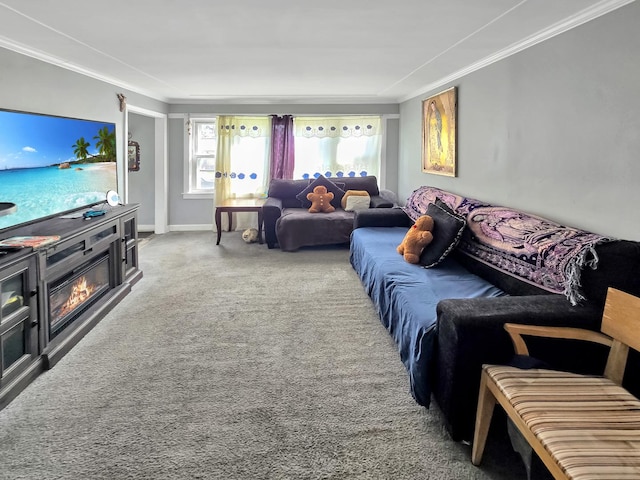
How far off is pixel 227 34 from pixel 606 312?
2.80m

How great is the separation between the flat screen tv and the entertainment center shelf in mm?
138

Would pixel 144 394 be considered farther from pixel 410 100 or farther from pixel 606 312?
pixel 410 100

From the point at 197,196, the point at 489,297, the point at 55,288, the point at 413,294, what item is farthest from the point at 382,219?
the point at 197,196

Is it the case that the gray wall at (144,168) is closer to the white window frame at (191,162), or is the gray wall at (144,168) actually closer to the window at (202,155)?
the white window frame at (191,162)

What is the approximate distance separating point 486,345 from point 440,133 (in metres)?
3.51

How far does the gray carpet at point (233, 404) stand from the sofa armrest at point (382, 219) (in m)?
1.45

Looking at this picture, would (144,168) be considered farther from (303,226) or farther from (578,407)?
(578,407)

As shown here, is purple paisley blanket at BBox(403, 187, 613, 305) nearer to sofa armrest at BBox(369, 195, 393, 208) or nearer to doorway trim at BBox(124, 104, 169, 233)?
sofa armrest at BBox(369, 195, 393, 208)

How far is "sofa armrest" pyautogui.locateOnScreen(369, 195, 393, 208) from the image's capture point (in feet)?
19.5

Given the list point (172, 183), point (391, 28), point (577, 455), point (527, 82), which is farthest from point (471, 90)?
point (172, 183)

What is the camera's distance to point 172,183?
709cm

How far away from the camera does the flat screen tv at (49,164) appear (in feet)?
9.03

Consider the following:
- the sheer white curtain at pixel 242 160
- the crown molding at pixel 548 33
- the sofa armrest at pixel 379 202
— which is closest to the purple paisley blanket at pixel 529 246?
the crown molding at pixel 548 33

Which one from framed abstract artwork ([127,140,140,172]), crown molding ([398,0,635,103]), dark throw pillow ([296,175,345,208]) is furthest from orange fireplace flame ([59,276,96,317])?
framed abstract artwork ([127,140,140,172])
